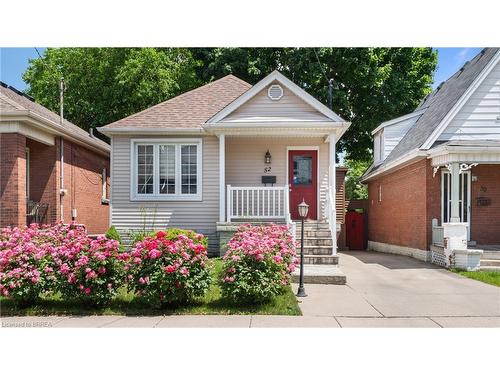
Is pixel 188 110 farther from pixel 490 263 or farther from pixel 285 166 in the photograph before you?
pixel 490 263

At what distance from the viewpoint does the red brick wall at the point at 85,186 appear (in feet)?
42.6

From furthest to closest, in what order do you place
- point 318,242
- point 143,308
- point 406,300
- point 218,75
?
point 218,75 < point 318,242 < point 406,300 < point 143,308

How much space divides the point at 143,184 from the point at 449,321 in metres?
8.86

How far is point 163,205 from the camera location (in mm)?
12219

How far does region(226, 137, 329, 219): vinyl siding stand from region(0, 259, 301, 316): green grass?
592 cm

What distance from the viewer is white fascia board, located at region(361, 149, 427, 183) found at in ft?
40.0

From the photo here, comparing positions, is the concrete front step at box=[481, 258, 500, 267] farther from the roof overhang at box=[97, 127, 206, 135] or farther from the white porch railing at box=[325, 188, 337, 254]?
the roof overhang at box=[97, 127, 206, 135]

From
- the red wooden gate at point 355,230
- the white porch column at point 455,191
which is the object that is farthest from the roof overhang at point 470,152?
the red wooden gate at point 355,230

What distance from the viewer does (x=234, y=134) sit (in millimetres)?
11688

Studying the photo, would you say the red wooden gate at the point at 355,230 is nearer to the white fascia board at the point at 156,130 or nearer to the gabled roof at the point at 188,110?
the gabled roof at the point at 188,110

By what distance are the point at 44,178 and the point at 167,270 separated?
25.3 feet

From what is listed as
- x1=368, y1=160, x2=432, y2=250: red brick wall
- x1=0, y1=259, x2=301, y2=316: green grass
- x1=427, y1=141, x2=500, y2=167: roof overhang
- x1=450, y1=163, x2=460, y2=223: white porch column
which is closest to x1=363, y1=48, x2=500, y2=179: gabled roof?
x1=368, y1=160, x2=432, y2=250: red brick wall

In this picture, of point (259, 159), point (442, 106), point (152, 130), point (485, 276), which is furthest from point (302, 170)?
point (485, 276)
